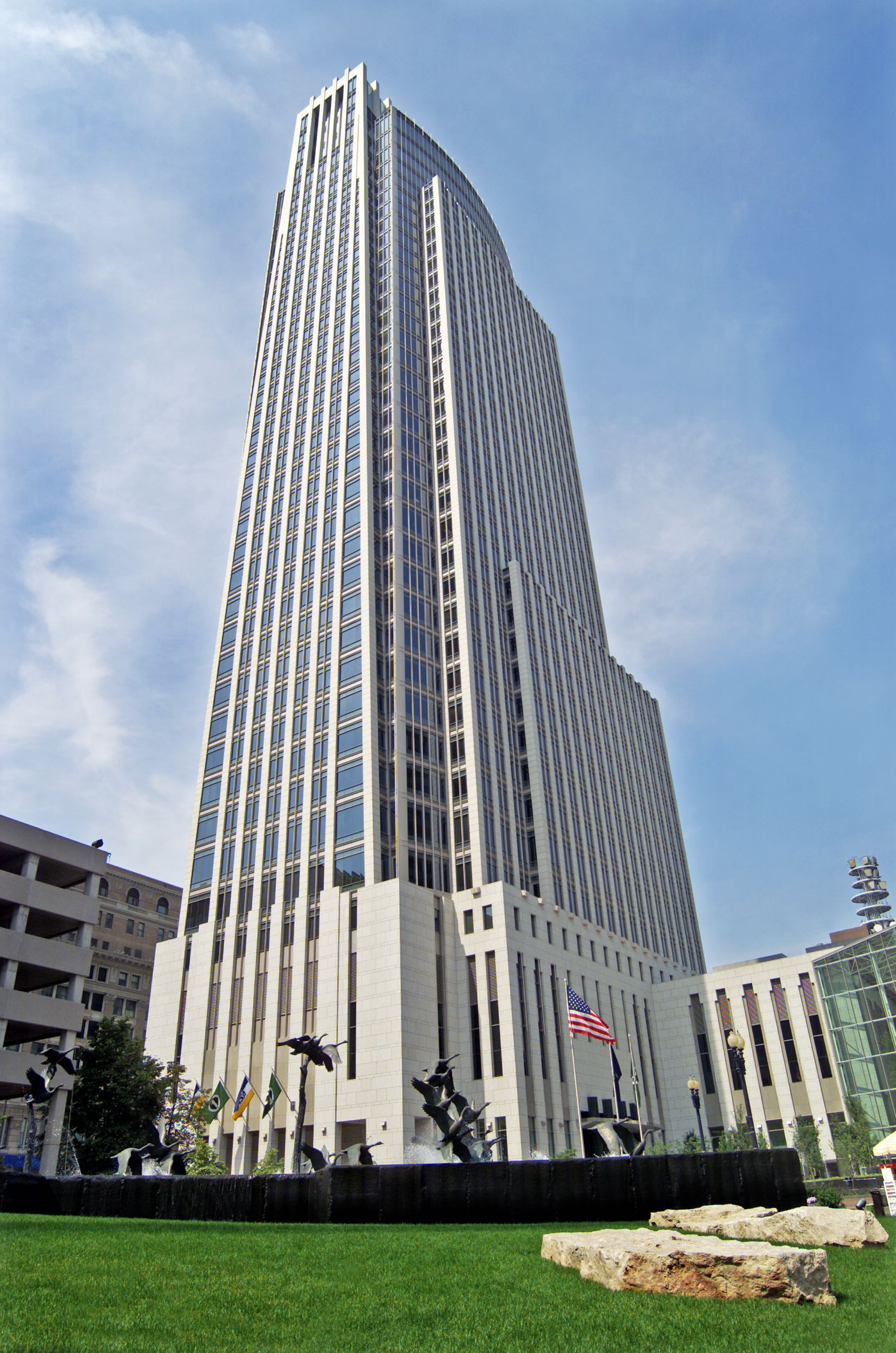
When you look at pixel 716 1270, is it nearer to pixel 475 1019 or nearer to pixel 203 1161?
pixel 203 1161

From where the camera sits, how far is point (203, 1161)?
179 feet

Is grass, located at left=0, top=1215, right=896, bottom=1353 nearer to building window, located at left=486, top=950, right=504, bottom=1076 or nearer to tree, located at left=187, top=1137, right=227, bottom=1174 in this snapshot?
tree, located at left=187, top=1137, right=227, bottom=1174

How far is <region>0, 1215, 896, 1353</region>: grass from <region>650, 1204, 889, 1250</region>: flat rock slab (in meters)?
0.39

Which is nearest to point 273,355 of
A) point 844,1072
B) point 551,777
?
point 551,777

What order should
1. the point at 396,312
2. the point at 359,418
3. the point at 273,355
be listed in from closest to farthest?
the point at 359,418 < the point at 396,312 < the point at 273,355

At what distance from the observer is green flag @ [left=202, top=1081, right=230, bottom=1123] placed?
57000mm

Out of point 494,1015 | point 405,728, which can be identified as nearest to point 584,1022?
point 494,1015

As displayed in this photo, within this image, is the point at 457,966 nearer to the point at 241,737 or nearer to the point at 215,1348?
the point at 241,737

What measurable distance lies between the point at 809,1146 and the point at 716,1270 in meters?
68.7

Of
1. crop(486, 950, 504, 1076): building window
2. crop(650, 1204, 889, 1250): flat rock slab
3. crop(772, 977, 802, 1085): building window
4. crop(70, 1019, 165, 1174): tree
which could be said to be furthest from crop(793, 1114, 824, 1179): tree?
crop(650, 1204, 889, 1250): flat rock slab

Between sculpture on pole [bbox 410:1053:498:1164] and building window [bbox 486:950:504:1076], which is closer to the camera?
sculpture on pole [bbox 410:1053:498:1164]

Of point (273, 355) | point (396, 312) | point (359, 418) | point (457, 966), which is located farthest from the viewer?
point (273, 355)

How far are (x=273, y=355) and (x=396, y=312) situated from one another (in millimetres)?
17326

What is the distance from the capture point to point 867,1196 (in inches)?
1900
